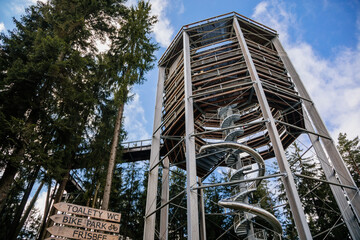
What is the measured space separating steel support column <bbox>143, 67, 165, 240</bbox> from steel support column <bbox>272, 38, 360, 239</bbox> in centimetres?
693

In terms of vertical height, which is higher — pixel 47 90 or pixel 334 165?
pixel 47 90

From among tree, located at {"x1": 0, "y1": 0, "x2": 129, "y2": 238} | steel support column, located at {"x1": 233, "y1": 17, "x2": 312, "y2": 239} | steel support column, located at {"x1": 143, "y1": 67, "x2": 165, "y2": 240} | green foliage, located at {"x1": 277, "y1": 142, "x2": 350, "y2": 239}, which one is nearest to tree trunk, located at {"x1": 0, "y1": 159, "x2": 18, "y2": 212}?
tree, located at {"x1": 0, "y1": 0, "x2": 129, "y2": 238}

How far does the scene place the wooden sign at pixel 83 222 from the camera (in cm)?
398

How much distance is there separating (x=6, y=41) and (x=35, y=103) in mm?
2942

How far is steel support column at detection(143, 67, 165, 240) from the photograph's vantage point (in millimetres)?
9086

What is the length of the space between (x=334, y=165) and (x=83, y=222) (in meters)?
9.00

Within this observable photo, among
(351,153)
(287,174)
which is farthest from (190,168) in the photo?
(351,153)

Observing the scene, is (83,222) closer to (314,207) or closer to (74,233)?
(74,233)

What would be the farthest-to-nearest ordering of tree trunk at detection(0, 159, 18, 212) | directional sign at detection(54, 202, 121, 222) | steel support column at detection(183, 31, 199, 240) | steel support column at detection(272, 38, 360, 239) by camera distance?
steel support column at detection(272, 38, 360, 239) < steel support column at detection(183, 31, 199, 240) < tree trunk at detection(0, 159, 18, 212) < directional sign at detection(54, 202, 121, 222)

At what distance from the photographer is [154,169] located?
10562 mm

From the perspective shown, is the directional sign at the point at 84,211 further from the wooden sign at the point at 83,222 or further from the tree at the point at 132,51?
the tree at the point at 132,51

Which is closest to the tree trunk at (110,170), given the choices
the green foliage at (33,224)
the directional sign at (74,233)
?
the directional sign at (74,233)

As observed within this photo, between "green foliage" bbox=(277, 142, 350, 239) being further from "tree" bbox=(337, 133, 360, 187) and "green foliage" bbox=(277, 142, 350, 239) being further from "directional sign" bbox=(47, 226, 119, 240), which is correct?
"directional sign" bbox=(47, 226, 119, 240)

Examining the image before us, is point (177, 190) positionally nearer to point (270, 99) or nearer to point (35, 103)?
point (270, 99)
